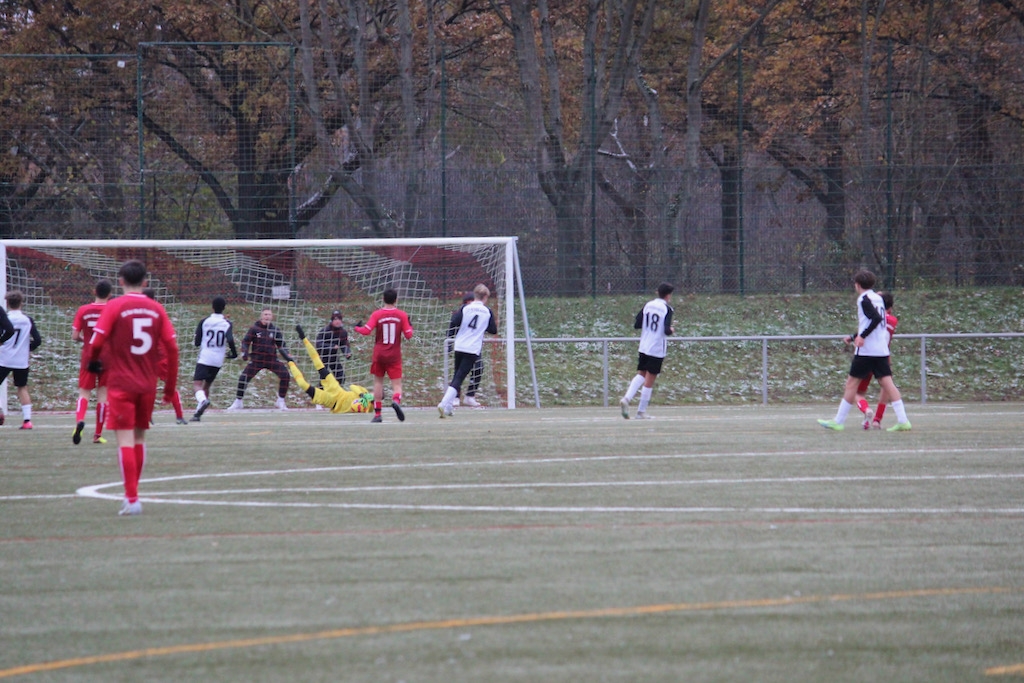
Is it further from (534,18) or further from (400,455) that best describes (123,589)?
(534,18)

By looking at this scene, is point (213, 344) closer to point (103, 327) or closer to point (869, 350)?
point (869, 350)

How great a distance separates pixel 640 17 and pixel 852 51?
18.6 ft

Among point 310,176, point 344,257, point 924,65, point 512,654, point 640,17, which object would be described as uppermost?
point 640,17

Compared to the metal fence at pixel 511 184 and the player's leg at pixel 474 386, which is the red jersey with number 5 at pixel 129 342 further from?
the metal fence at pixel 511 184

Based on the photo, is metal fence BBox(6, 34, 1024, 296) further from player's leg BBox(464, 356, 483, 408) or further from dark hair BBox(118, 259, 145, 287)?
dark hair BBox(118, 259, 145, 287)

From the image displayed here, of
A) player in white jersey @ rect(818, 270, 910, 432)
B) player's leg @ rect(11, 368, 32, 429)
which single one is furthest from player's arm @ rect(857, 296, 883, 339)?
player's leg @ rect(11, 368, 32, 429)

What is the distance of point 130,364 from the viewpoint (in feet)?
27.7

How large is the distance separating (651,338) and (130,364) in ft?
31.6

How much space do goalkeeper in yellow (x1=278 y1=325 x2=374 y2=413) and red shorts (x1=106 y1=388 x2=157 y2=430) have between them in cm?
1146

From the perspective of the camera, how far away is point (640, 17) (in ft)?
103

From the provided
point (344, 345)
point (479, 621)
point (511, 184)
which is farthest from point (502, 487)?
point (511, 184)

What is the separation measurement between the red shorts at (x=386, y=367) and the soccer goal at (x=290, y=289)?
4569 millimetres

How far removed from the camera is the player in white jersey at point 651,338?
16.7 m

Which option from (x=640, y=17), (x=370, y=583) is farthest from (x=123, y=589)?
(x=640, y=17)
